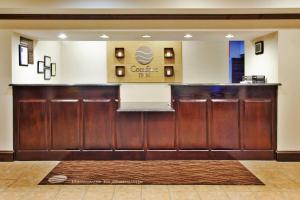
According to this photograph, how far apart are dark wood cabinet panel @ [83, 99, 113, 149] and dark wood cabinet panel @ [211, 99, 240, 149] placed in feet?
5.37

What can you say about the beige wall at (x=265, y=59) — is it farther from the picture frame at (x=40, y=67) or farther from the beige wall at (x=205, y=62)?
the picture frame at (x=40, y=67)

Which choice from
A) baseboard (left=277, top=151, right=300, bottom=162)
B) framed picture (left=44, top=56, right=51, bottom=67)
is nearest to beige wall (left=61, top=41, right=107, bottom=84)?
framed picture (left=44, top=56, right=51, bottom=67)

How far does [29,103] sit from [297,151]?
426cm

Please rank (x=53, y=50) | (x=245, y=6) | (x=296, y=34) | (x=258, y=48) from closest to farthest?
(x=245, y=6), (x=296, y=34), (x=258, y=48), (x=53, y=50)

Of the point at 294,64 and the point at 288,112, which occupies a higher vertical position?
the point at 294,64

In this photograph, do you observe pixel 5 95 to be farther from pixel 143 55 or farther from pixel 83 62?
pixel 143 55

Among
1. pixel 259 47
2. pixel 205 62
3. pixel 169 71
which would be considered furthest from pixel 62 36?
pixel 205 62

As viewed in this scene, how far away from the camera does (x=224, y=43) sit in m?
9.23

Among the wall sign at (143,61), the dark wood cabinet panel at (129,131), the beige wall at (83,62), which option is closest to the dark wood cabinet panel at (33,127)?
the dark wood cabinet panel at (129,131)

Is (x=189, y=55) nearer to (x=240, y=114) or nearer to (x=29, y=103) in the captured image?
(x=240, y=114)

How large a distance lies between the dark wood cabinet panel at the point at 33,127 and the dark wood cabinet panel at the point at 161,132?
1.63 m

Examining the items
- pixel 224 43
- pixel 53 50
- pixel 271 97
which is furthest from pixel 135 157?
pixel 224 43

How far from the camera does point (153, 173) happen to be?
16.5ft

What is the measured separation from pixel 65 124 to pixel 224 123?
2505 mm
